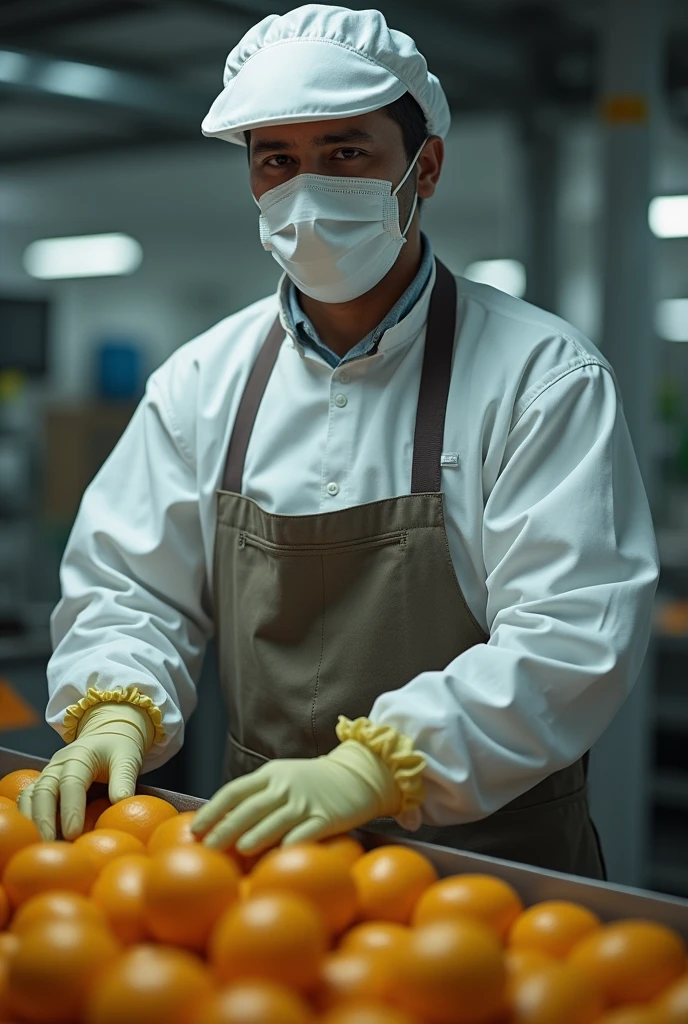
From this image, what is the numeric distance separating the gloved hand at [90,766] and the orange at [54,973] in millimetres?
417

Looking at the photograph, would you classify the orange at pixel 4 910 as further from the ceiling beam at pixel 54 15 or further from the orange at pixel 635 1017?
Answer: the ceiling beam at pixel 54 15

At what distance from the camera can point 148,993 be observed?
90cm

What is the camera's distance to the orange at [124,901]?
44.3 inches

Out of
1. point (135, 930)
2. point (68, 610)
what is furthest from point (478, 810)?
point (68, 610)

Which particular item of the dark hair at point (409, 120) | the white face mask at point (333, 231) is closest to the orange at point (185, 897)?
the white face mask at point (333, 231)

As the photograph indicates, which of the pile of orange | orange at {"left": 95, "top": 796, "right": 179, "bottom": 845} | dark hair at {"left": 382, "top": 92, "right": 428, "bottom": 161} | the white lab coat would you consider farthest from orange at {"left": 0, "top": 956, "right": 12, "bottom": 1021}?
dark hair at {"left": 382, "top": 92, "right": 428, "bottom": 161}

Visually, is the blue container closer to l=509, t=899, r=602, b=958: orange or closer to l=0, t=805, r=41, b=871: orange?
l=0, t=805, r=41, b=871: orange

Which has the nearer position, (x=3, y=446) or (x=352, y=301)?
(x=352, y=301)

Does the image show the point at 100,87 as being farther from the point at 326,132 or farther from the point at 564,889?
the point at 564,889

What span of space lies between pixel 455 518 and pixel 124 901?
2.71 ft

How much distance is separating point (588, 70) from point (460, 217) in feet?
21.0

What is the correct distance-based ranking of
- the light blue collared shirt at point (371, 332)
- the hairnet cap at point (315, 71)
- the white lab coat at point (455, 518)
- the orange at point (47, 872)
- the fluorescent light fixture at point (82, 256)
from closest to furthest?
the orange at point (47, 872) → the white lab coat at point (455, 518) → the hairnet cap at point (315, 71) → the light blue collared shirt at point (371, 332) → the fluorescent light fixture at point (82, 256)

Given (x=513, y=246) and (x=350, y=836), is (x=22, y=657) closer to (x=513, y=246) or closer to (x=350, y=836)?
(x=350, y=836)

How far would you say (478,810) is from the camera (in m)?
1.45
